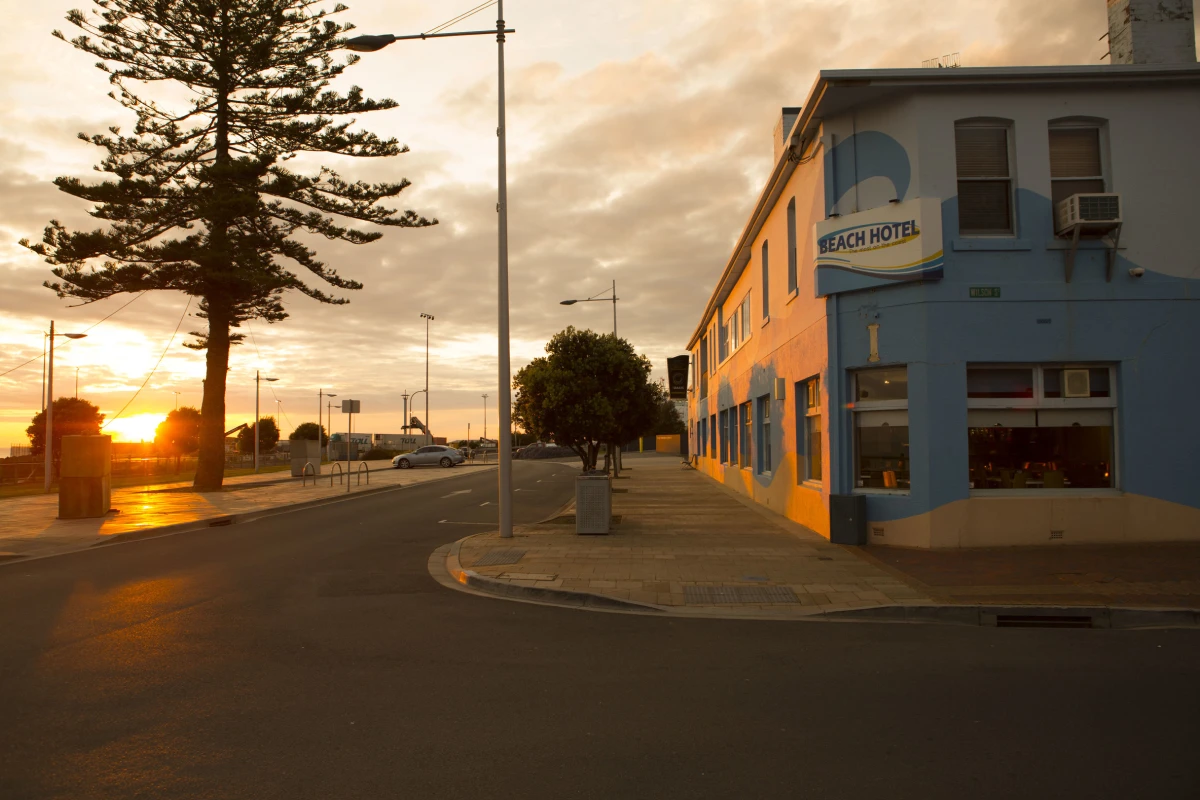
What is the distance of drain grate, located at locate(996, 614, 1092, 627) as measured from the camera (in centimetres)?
786

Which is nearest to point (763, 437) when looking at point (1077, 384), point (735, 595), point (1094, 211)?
point (1077, 384)

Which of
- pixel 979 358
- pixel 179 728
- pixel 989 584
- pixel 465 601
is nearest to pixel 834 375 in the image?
pixel 979 358

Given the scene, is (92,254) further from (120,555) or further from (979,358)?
(979,358)

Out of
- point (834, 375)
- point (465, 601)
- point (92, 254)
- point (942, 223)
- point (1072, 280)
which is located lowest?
point (465, 601)

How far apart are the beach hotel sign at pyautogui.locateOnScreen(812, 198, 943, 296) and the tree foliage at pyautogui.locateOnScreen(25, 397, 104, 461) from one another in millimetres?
61648

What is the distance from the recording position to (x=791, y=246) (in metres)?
16.3

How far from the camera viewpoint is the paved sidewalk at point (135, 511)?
14.2m

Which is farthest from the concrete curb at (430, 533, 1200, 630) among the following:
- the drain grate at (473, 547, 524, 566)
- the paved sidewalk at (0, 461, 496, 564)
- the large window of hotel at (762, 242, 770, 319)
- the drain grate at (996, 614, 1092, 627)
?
the large window of hotel at (762, 242, 770, 319)

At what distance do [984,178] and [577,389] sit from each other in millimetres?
8389

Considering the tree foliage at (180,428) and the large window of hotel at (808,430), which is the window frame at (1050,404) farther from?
the tree foliage at (180,428)

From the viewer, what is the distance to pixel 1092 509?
1176cm

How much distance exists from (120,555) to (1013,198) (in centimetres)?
1408

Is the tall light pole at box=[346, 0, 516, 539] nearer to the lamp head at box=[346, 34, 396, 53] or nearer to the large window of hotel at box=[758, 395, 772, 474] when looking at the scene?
the lamp head at box=[346, 34, 396, 53]

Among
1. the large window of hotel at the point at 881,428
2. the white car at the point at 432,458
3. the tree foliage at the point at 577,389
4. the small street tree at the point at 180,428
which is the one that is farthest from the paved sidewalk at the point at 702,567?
the small street tree at the point at 180,428
